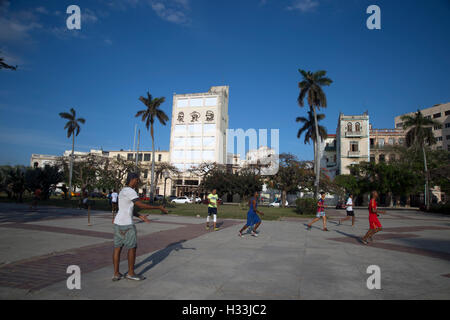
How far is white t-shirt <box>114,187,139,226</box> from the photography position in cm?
506

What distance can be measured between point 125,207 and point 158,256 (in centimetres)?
254

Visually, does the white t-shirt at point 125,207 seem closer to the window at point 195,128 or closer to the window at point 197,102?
the window at point 195,128

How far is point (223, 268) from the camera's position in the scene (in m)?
6.00

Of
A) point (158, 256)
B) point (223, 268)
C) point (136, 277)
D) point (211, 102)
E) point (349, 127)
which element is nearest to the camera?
point (136, 277)

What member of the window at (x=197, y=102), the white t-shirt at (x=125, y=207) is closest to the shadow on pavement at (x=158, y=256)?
the white t-shirt at (x=125, y=207)

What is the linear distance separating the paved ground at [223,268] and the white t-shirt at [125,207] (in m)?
1.00

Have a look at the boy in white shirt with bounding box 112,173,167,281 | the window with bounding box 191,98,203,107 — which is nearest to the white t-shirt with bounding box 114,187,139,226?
the boy in white shirt with bounding box 112,173,167,281

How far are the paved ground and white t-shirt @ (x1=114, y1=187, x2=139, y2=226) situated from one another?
1.00 metres

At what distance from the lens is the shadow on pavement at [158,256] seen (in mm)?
6094

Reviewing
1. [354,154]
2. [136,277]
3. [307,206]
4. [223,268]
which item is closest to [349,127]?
[354,154]

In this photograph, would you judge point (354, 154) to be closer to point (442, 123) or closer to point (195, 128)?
Answer: point (442, 123)

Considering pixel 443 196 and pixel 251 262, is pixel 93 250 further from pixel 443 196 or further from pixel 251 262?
pixel 443 196

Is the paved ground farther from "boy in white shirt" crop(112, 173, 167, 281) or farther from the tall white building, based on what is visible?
the tall white building
